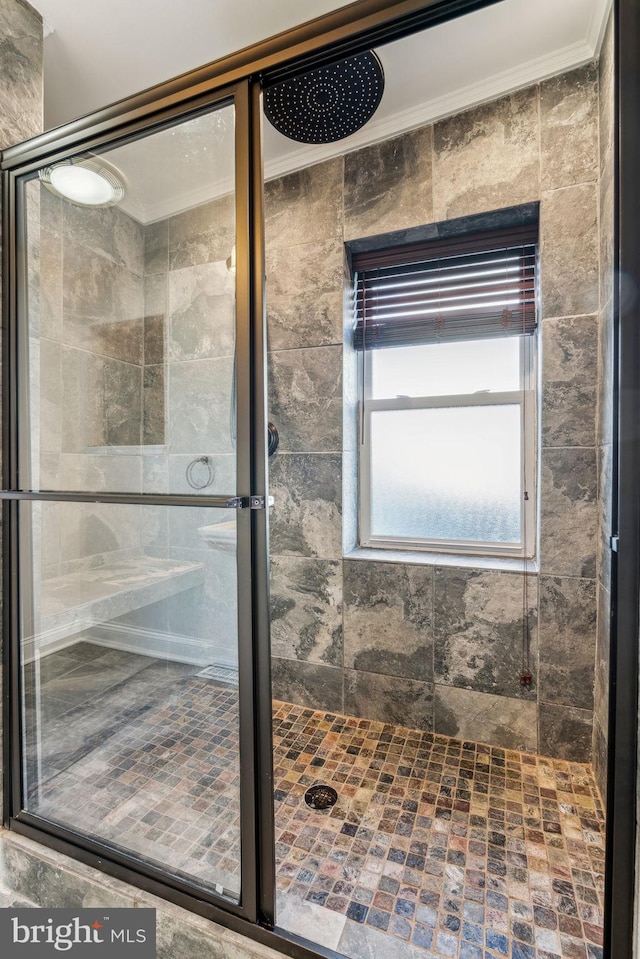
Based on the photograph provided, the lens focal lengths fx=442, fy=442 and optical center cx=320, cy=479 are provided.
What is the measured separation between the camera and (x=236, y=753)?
960 mm

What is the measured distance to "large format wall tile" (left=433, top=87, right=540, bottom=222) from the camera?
1.56 m

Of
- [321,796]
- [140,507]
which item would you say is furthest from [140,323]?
[321,796]

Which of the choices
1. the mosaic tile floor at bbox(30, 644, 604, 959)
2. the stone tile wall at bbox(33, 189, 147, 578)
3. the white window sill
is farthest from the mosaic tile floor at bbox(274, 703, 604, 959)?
the stone tile wall at bbox(33, 189, 147, 578)

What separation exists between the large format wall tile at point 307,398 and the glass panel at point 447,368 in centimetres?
26

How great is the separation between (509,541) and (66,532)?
1.60m

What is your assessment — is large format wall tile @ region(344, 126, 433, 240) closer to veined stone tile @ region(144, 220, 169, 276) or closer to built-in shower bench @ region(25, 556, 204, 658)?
veined stone tile @ region(144, 220, 169, 276)

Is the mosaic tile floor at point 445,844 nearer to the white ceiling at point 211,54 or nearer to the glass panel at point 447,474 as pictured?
the glass panel at point 447,474

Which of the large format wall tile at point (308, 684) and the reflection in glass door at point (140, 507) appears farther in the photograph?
the large format wall tile at point (308, 684)

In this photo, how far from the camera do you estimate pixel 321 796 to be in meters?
1.43

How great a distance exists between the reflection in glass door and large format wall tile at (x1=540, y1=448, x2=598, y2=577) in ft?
3.80

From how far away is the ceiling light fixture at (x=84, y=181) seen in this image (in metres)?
1.11

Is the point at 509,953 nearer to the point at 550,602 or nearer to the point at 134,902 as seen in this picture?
the point at 134,902

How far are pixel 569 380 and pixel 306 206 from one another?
51.9 inches

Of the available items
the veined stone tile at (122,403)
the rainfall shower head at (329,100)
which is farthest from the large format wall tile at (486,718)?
the rainfall shower head at (329,100)
